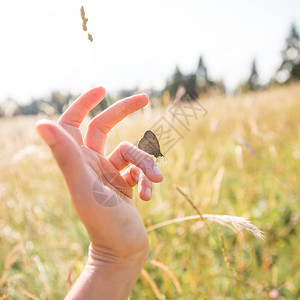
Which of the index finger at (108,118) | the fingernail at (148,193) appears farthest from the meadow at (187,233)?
the index finger at (108,118)

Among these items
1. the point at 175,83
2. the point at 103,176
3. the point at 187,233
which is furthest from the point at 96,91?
the point at 175,83

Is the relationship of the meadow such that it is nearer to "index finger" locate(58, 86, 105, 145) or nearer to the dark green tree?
"index finger" locate(58, 86, 105, 145)

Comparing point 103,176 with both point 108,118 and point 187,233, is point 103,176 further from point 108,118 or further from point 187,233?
point 187,233

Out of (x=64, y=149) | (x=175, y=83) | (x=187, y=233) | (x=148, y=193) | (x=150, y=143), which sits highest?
(x=64, y=149)

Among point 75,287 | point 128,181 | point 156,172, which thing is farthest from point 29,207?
point 156,172

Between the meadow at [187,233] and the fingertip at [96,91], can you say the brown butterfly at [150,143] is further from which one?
the fingertip at [96,91]

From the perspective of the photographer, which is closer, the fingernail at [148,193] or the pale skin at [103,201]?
the pale skin at [103,201]

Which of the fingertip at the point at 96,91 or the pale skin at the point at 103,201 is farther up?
the fingertip at the point at 96,91

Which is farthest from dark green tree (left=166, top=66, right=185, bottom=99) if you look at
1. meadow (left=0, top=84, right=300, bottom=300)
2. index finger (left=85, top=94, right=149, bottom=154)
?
index finger (left=85, top=94, right=149, bottom=154)
